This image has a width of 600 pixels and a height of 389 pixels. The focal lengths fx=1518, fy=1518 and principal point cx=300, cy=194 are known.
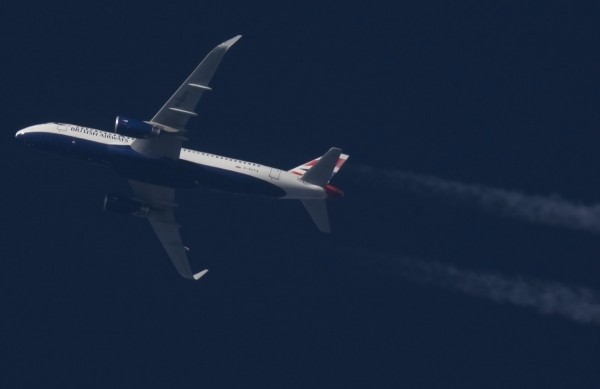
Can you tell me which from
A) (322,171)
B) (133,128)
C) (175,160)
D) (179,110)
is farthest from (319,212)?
(133,128)

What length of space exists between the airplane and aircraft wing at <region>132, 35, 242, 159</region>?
83mm

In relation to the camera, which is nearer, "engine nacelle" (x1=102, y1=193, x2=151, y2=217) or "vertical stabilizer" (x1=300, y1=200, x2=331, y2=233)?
"vertical stabilizer" (x1=300, y1=200, x2=331, y2=233)

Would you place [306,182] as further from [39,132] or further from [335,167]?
[39,132]

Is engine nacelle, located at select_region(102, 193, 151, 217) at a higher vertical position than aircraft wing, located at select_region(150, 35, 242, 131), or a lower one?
lower

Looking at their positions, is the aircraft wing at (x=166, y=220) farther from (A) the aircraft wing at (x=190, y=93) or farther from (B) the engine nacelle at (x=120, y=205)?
(A) the aircraft wing at (x=190, y=93)

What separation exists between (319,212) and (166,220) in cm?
1623

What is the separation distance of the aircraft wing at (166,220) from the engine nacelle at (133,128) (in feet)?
30.0

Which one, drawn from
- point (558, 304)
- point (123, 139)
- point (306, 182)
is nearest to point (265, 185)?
point (306, 182)

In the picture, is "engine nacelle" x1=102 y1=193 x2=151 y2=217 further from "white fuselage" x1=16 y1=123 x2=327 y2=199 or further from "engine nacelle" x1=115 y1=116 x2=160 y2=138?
"engine nacelle" x1=115 y1=116 x2=160 y2=138

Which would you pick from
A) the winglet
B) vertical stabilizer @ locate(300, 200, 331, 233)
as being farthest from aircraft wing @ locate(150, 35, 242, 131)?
the winglet

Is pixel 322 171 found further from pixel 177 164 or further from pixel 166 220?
pixel 166 220

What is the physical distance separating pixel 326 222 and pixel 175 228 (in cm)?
1620

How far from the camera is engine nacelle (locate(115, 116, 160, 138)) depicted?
126 meters

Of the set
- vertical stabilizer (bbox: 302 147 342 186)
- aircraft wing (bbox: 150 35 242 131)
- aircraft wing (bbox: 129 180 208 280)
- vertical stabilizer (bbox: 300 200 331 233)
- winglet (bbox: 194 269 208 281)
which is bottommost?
winglet (bbox: 194 269 208 281)
